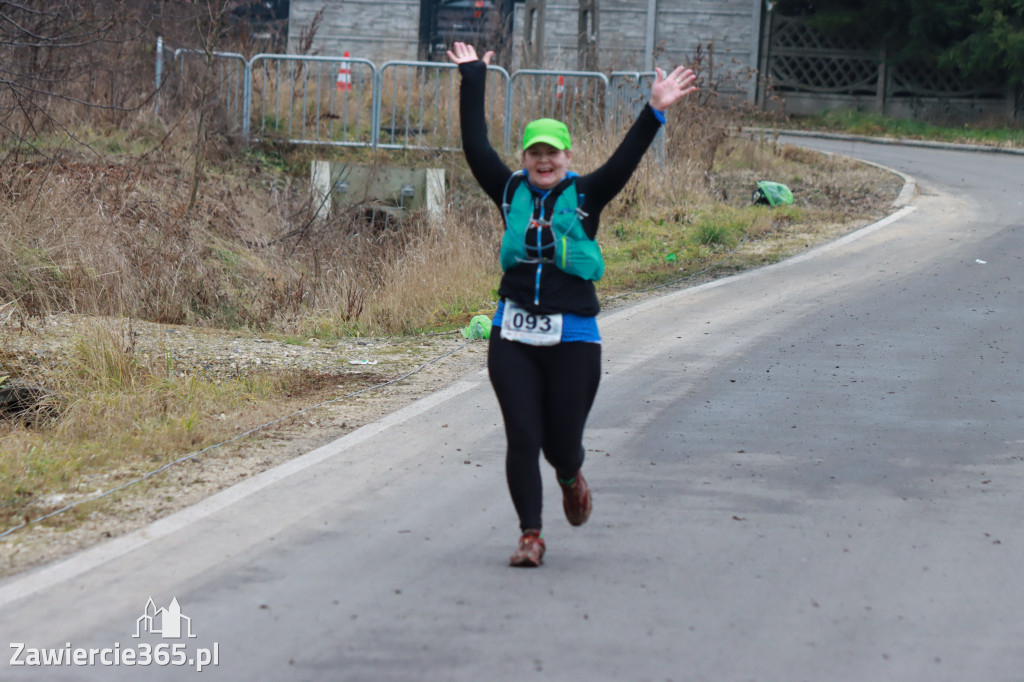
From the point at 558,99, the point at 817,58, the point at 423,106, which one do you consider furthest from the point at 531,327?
the point at 817,58

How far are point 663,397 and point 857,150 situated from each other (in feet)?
64.2

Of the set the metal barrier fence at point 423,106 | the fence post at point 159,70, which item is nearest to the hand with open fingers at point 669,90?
the metal barrier fence at point 423,106

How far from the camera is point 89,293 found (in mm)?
10367

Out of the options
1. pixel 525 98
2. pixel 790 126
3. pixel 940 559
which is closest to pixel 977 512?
pixel 940 559

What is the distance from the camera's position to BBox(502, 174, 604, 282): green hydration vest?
16.2 ft

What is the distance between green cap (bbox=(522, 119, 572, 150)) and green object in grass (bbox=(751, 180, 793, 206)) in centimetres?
1267

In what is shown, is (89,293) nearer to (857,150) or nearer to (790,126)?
(857,150)

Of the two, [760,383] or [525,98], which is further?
[525,98]

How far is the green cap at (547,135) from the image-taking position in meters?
4.88

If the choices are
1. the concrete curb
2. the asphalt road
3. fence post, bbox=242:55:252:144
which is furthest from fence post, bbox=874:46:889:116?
the asphalt road
